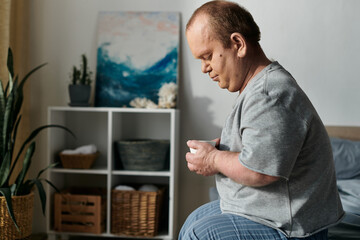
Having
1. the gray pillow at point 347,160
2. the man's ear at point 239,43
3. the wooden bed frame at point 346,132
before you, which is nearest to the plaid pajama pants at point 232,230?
the man's ear at point 239,43

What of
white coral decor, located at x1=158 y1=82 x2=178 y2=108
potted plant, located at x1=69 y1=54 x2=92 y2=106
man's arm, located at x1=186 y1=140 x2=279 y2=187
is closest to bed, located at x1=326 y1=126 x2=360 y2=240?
man's arm, located at x1=186 y1=140 x2=279 y2=187

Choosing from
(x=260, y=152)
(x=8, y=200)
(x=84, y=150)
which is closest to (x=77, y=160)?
(x=84, y=150)

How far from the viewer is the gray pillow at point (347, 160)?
2.51m

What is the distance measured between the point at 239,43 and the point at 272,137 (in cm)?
32

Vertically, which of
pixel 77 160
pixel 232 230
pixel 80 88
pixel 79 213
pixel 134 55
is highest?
pixel 134 55

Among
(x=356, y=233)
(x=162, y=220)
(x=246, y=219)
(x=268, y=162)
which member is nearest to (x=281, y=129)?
(x=268, y=162)

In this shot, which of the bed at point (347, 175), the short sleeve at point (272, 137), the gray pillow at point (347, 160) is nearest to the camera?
the short sleeve at point (272, 137)

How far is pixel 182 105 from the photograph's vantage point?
10.1ft

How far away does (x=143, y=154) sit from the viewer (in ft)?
9.04

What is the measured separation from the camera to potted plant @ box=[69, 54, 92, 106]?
286 centimetres

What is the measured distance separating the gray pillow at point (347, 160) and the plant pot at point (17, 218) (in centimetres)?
186

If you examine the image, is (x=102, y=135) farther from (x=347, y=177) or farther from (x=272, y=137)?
(x=272, y=137)

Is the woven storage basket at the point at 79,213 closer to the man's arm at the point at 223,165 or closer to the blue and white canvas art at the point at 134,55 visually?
the blue and white canvas art at the point at 134,55

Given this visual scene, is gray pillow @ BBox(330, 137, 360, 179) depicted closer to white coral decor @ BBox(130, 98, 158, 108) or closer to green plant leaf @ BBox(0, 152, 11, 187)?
white coral decor @ BBox(130, 98, 158, 108)
